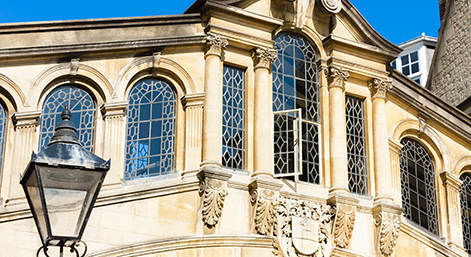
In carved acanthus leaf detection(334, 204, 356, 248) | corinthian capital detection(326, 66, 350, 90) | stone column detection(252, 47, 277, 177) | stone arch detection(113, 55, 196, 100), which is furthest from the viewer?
corinthian capital detection(326, 66, 350, 90)

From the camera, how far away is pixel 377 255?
59.2 feet

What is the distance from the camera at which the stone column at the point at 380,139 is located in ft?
61.4

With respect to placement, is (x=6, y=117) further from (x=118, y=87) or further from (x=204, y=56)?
(x=204, y=56)

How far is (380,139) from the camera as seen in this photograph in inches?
753

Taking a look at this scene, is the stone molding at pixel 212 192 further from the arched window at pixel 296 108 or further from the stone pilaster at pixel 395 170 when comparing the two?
the stone pilaster at pixel 395 170

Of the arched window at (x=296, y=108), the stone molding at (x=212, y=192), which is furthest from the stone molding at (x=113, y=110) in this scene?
the arched window at (x=296, y=108)

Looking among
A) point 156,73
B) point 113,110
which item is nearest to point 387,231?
point 156,73

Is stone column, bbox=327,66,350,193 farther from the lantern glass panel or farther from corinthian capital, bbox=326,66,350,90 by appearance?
the lantern glass panel

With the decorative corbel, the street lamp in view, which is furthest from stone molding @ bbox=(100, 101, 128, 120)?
the street lamp

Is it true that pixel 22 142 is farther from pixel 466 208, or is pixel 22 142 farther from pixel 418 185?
pixel 466 208

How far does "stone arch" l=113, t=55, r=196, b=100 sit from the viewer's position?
17.2 meters

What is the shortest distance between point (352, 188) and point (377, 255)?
5.34 ft

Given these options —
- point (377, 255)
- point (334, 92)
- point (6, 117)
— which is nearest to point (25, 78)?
point (6, 117)

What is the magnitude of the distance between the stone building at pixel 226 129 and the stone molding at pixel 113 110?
0.10 ft
